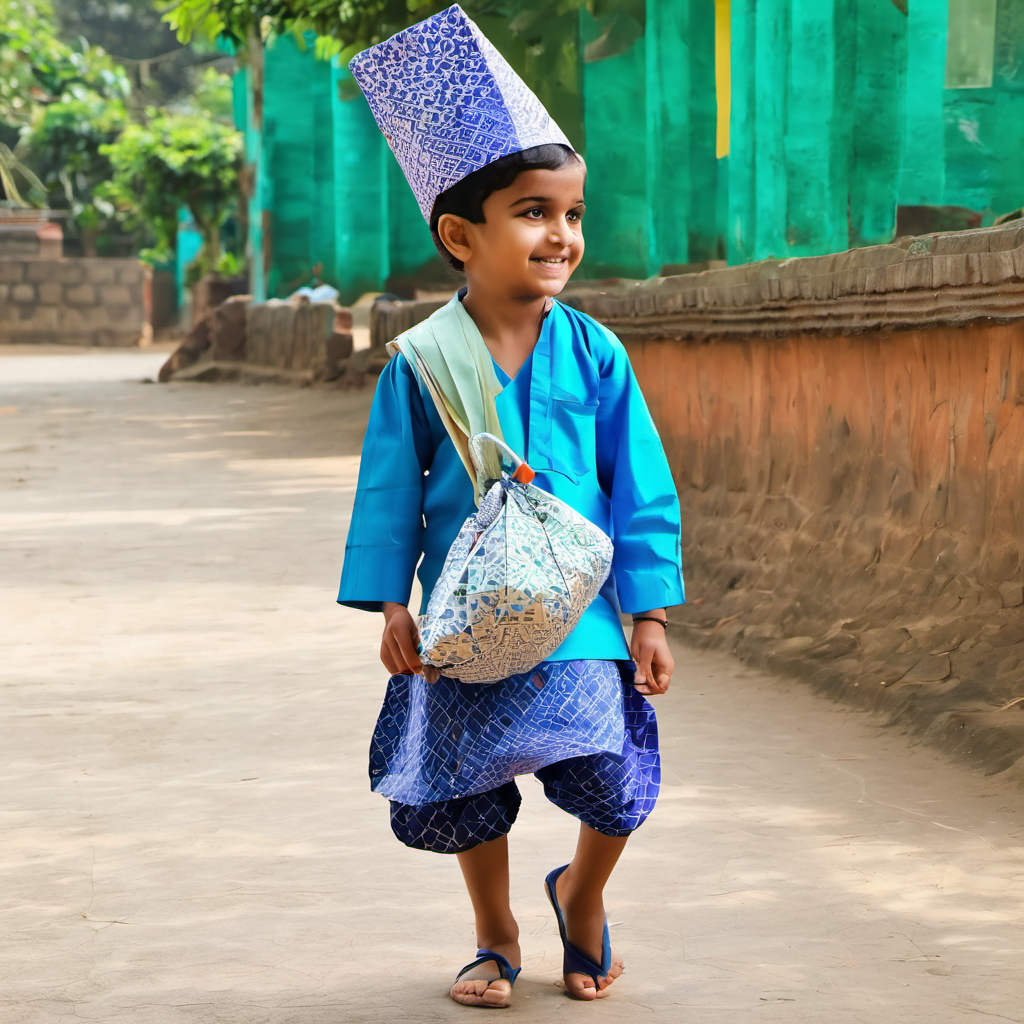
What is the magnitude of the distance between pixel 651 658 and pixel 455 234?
724 mm

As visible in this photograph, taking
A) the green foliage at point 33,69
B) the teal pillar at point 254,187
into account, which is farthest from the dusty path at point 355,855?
the green foliage at point 33,69

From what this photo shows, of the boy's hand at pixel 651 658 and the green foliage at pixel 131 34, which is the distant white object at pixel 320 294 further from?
the green foliage at pixel 131 34

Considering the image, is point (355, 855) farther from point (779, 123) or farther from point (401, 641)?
point (779, 123)

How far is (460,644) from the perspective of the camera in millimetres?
2193

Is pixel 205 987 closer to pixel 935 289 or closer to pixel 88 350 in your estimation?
pixel 935 289

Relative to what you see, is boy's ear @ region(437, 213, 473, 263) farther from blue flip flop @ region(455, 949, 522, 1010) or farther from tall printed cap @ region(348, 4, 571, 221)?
blue flip flop @ region(455, 949, 522, 1010)

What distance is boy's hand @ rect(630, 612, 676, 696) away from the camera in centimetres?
239

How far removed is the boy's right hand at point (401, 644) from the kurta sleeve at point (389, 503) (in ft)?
0.09

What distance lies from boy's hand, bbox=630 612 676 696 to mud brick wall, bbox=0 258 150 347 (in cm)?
2652

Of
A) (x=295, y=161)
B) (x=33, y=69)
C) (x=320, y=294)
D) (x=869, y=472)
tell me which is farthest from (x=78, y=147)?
(x=869, y=472)

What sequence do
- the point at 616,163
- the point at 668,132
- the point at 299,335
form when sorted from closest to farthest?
the point at 668,132 → the point at 616,163 → the point at 299,335

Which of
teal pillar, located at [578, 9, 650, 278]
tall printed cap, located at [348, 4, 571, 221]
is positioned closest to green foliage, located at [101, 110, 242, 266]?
teal pillar, located at [578, 9, 650, 278]

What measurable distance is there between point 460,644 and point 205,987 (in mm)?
753

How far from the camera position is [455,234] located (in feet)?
7.85
